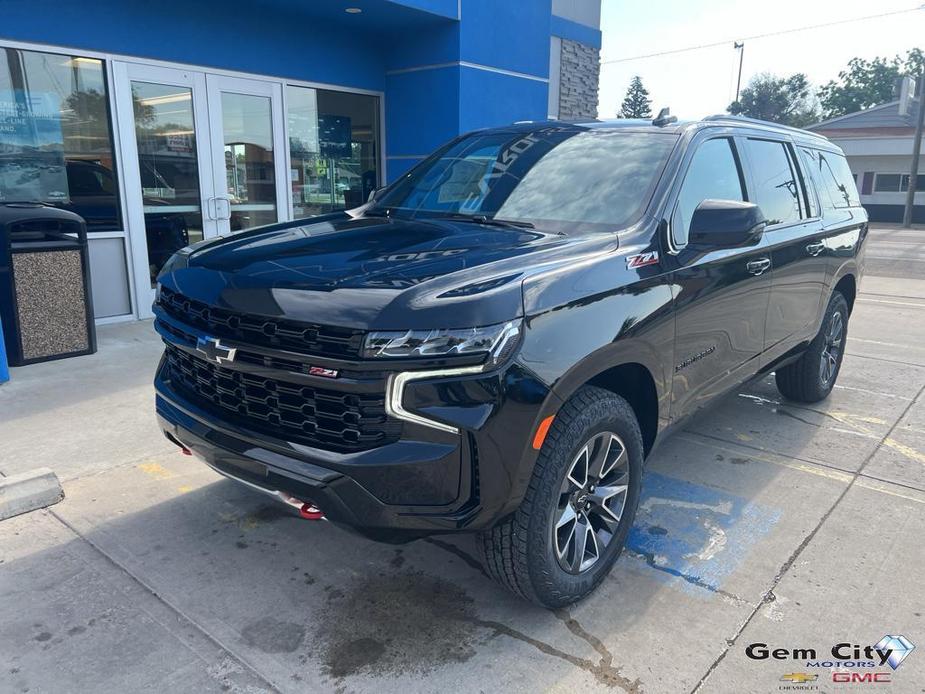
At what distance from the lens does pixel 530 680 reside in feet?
8.03

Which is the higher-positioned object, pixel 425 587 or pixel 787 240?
pixel 787 240

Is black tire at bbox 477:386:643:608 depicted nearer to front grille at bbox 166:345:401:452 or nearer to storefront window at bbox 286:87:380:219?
front grille at bbox 166:345:401:452

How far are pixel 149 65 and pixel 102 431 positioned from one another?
4505 millimetres

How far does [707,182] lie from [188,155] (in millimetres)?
6169

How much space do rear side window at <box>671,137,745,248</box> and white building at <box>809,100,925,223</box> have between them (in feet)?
122

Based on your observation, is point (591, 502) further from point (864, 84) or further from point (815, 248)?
point (864, 84)

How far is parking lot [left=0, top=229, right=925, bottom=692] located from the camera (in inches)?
98.2

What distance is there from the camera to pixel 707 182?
140 inches

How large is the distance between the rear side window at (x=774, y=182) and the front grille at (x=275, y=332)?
9.24 feet

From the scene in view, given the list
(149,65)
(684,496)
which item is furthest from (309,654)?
(149,65)

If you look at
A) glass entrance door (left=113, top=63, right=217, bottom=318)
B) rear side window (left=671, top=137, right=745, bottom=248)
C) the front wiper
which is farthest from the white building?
the front wiper

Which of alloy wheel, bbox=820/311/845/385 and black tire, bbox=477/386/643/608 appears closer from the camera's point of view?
black tire, bbox=477/386/643/608

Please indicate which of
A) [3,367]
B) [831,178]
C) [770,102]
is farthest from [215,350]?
[770,102]

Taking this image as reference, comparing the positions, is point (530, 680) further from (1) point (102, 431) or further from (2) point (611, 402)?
(1) point (102, 431)
